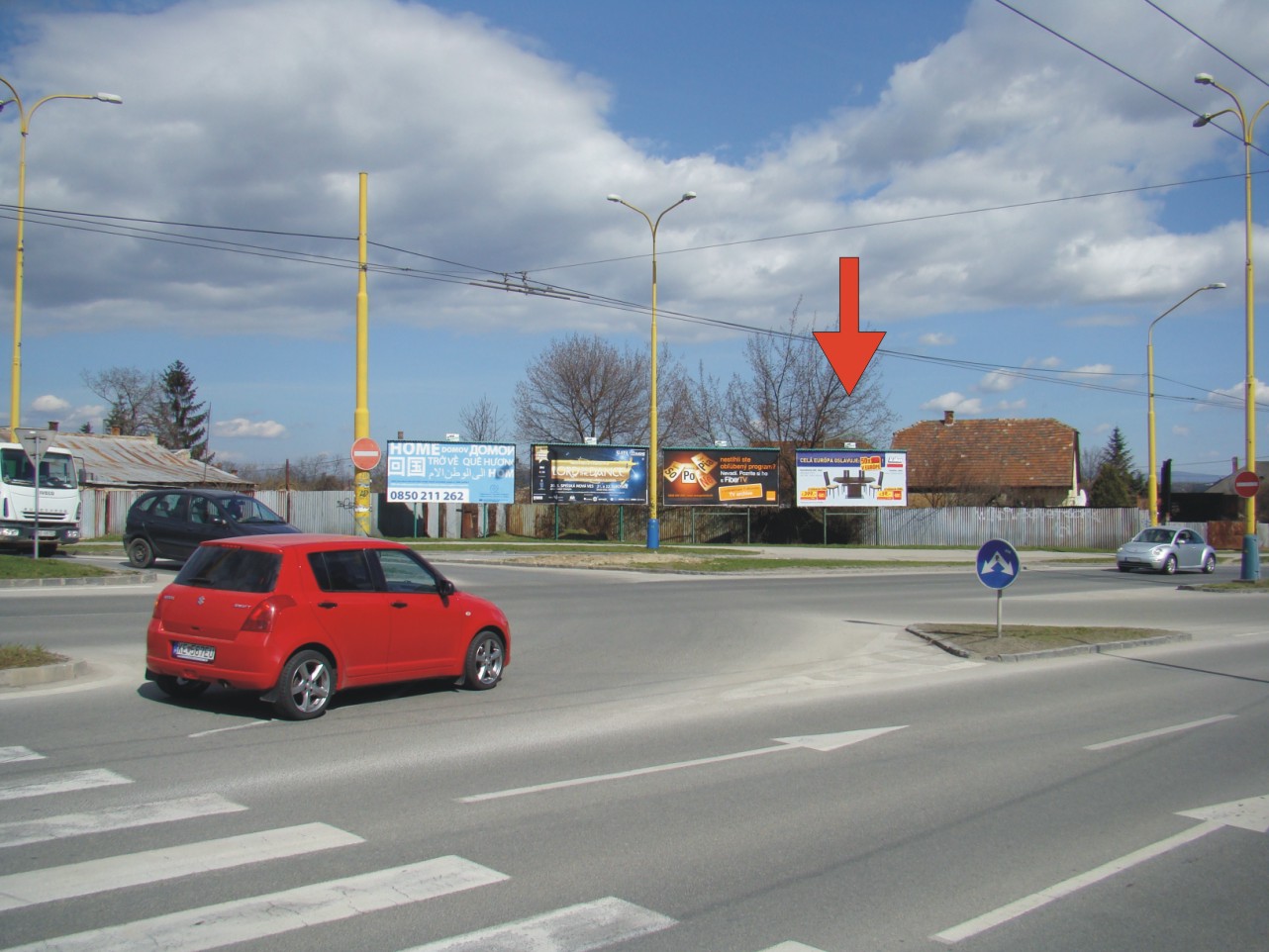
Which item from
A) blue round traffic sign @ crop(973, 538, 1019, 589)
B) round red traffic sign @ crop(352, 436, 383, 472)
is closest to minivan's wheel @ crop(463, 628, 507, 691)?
blue round traffic sign @ crop(973, 538, 1019, 589)

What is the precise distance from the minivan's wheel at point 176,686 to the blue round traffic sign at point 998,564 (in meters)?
9.80

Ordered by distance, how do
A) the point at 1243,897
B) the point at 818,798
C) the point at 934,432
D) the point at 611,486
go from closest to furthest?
the point at 1243,897 < the point at 818,798 < the point at 611,486 < the point at 934,432

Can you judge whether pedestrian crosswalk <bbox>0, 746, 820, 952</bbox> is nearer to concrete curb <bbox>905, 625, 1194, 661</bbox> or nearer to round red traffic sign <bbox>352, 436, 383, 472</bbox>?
concrete curb <bbox>905, 625, 1194, 661</bbox>

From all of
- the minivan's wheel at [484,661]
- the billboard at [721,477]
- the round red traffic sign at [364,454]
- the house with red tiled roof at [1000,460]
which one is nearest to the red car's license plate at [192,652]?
the minivan's wheel at [484,661]

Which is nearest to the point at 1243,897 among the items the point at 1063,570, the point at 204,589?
the point at 204,589

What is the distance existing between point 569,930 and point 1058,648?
451 inches

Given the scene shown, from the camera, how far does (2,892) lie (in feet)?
16.0

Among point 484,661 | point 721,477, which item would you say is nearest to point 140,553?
point 484,661

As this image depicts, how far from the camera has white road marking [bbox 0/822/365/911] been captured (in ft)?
16.2

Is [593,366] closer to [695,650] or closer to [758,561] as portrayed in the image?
[758,561]

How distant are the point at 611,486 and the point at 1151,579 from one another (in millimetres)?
21576

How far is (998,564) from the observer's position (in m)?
14.5

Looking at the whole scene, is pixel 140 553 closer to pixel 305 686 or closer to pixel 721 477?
pixel 305 686

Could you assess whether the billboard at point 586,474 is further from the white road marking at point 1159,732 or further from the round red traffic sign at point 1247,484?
the white road marking at point 1159,732
